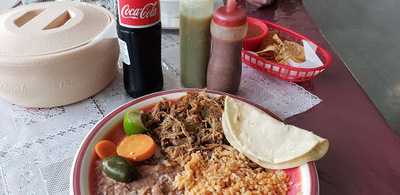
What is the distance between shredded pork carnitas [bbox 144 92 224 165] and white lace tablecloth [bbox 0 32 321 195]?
0.17 metres

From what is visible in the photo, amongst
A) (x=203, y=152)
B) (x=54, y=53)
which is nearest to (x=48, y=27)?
(x=54, y=53)

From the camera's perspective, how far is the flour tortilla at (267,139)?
709mm

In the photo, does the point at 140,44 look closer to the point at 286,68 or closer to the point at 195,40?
the point at 195,40

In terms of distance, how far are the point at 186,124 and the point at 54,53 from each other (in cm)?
33

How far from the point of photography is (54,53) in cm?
81

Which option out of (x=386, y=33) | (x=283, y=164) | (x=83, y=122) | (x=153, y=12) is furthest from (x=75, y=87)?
(x=386, y=33)

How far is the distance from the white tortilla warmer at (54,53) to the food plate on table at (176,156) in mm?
153

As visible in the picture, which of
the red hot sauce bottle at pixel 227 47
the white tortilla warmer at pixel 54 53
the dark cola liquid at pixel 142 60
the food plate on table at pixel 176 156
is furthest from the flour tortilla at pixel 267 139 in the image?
the white tortilla warmer at pixel 54 53

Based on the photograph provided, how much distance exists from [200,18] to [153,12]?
13cm

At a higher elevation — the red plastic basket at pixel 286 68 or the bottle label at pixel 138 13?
the bottle label at pixel 138 13

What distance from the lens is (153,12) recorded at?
0.82 meters

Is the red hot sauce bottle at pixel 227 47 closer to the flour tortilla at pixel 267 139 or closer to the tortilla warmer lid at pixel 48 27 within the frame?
the flour tortilla at pixel 267 139

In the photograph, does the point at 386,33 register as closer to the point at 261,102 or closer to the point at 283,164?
the point at 261,102

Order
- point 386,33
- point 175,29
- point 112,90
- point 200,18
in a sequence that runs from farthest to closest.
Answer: point 386,33 → point 175,29 → point 112,90 → point 200,18
